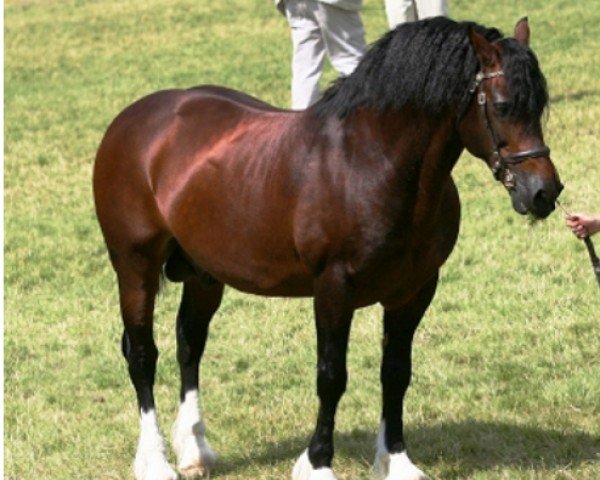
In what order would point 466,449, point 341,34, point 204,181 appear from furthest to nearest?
point 341,34, point 466,449, point 204,181

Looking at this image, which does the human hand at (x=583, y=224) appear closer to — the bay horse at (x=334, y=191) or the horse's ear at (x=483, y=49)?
the bay horse at (x=334, y=191)

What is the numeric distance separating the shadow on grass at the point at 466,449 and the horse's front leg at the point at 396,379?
0.25 m

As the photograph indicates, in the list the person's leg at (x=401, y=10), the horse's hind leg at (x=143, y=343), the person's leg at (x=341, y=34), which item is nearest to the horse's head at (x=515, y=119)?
the horse's hind leg at (x=143, y=343)

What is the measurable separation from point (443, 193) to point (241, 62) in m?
13.7

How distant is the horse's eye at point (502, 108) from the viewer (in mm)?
5133

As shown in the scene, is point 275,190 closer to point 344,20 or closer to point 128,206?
point 128,206

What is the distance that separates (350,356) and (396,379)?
218 centimetres

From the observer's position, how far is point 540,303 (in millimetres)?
8758

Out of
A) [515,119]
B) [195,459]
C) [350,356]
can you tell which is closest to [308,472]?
[195,459]

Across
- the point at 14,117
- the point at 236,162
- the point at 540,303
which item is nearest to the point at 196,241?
the point at 236,162

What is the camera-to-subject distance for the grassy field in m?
6.62

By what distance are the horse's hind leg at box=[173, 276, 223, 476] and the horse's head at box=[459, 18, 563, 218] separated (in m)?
1.97

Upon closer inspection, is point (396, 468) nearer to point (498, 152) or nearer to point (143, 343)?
point (143, 343)

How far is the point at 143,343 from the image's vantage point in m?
6.58
